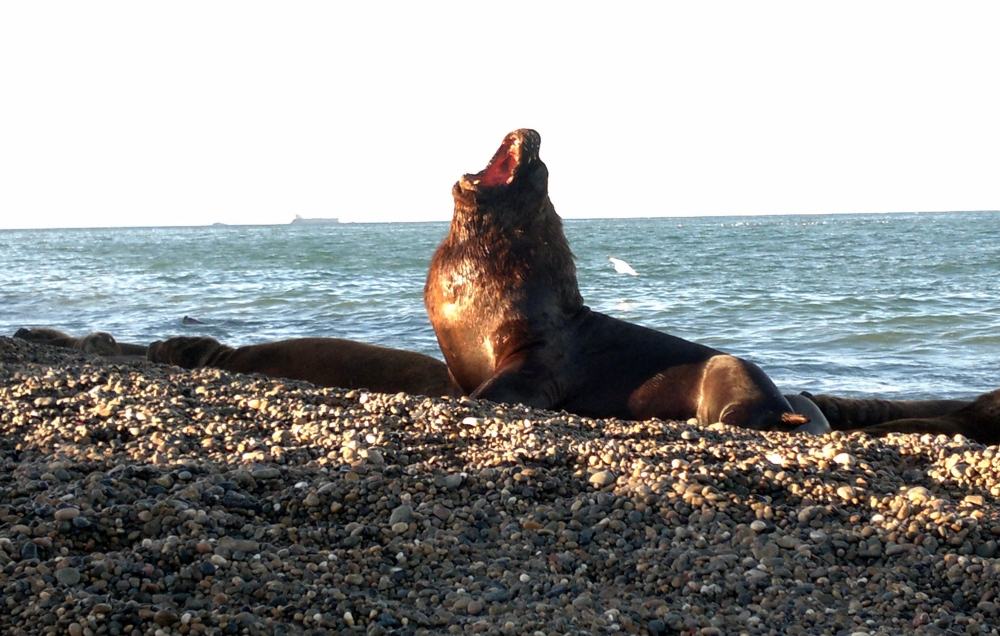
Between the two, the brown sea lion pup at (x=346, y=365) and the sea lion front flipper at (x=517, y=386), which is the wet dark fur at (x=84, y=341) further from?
the sea lion front flipper at (x=517, y=386)

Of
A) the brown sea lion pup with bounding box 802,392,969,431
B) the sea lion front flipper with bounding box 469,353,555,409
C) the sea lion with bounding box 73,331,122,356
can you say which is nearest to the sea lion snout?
the sea lion front flipper with bounding box 469,353,555,409

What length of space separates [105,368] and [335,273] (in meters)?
21.5

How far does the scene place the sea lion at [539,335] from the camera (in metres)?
6.45

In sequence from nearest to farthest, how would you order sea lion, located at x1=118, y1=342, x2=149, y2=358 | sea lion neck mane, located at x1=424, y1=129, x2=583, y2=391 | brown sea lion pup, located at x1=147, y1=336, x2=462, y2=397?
1. sea lion neck mane, located at x1=424, y1=129, x2=583, y2=391
2. brown sea lion pup, located at x1=147, y1=336, x2=462, y2=397
3. sea lion, located at x1=118, y1=342, x2=149, y2=358

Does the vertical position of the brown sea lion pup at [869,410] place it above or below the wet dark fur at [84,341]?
below

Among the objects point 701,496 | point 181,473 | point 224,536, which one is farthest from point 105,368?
point 701,496

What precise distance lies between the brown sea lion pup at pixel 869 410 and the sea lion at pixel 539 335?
130 cm

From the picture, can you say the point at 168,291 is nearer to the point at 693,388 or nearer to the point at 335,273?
the point at 335,273

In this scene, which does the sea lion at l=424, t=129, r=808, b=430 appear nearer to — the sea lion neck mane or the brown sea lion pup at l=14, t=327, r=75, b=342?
the sea lion neck mane

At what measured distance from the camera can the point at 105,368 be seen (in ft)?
22.7

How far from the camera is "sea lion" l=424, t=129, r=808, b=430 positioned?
645 centimetres

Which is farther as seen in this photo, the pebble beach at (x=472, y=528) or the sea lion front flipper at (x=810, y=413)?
the sea lion front flipper at (x=810, y=413)

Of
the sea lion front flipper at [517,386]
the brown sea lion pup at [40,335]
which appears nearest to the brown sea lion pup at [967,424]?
the sea lion front flipper at [517,386]

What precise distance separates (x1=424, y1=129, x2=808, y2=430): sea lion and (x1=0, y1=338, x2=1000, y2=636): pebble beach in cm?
144
